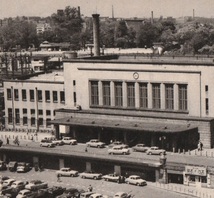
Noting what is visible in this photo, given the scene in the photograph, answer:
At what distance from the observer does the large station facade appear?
232 ft

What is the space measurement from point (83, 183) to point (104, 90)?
64.6 ft

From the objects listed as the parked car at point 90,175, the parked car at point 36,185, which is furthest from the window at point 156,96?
the parked car at point 36,185

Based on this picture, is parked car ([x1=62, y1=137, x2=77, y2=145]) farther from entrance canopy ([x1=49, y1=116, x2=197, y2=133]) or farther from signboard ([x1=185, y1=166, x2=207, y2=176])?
signboard ([x1=185, y1=166, x2=207, y2=176])

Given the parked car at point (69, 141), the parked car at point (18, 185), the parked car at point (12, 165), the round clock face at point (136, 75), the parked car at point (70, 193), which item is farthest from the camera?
the round clock face at point (136, 75)

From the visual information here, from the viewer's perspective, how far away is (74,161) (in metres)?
69.8

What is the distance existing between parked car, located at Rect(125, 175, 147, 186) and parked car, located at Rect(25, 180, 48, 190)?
902 cm

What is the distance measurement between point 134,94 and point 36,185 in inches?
872

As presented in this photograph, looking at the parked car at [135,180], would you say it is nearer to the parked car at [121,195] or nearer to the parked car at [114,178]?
the parked car at [114,178]

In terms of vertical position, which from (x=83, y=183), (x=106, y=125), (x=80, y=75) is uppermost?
(x=80, y=75)

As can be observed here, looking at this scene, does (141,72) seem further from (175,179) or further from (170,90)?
(175,179)

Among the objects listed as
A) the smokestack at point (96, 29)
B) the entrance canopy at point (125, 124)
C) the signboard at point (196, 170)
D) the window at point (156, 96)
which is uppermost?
the smokestack at point (96, 29)

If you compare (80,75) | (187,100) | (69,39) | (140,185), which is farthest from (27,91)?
(69,39)

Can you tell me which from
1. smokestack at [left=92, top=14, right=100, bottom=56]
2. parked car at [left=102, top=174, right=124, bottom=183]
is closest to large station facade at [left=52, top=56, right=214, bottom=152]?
parked car at [left=102, top=174, right=124, bottom=183]

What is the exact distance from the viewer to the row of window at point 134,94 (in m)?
73.6
